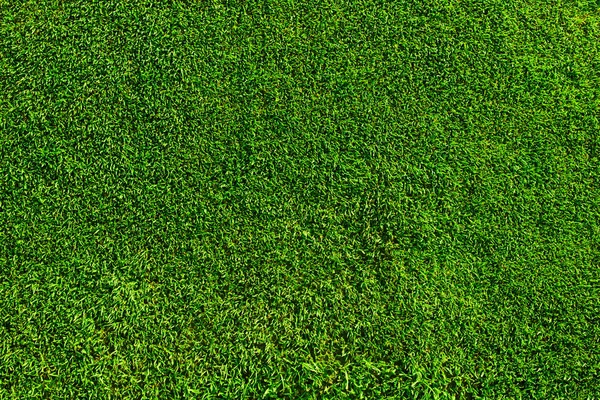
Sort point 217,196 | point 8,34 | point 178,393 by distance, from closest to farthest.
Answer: point 178,393 < point 217,196 < point 8,34

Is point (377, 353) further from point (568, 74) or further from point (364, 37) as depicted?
point (568, 74)

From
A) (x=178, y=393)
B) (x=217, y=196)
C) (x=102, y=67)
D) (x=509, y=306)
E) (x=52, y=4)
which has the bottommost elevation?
(x=178, y=393)

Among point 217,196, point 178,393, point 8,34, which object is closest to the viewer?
point 178,393

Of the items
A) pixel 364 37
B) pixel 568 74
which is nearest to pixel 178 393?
pixel 364 37

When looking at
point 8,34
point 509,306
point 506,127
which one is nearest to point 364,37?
point 506,127

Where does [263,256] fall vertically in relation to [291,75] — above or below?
below

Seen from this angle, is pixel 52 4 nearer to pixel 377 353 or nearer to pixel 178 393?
pixel 178 393

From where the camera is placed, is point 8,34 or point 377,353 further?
point 8,34
